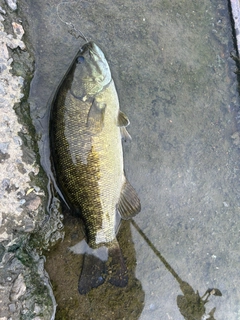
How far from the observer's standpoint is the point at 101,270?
3.13 metres

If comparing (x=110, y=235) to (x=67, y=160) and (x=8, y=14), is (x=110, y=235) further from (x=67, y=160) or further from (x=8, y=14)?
(x=8, y=14)

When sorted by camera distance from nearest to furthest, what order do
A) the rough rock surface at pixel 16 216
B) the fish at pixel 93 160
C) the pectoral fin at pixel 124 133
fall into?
the rough rock surface at pixel 16 216 < the fish at pixel 93 160 < the pectoral fin at pixel 124 133

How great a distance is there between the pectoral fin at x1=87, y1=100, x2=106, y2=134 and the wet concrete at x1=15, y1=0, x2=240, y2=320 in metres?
0.55

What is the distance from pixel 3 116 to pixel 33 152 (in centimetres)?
43

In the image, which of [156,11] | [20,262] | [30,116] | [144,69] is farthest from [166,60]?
[20,262]

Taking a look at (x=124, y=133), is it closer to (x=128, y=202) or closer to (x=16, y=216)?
(x=128, y=202)

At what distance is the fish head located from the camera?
2.95m

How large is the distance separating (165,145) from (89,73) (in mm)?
1173

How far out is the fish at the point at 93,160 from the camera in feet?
9.36

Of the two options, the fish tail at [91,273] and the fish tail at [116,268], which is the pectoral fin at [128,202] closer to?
the fish tail at [116,268]

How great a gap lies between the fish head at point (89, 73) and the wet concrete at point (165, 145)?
35 centimetres

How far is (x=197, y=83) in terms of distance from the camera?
3.62 m

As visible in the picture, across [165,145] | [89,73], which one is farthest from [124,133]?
[89,73]

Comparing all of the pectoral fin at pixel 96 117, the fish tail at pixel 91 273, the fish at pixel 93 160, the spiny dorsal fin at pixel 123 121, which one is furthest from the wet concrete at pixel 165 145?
the pectoral fin at pixel 96 117
